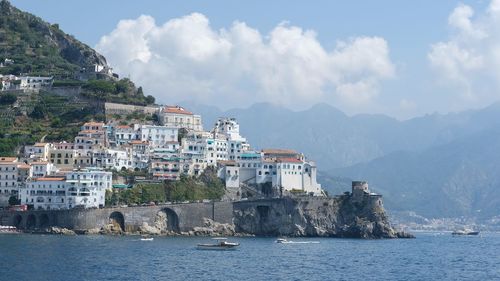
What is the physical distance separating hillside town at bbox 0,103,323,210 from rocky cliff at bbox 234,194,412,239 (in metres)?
5.77

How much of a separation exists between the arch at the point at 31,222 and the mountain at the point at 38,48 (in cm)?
4137

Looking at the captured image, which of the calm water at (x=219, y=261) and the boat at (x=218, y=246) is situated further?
the boat at (x=218, y=246)

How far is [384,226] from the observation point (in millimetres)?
115750

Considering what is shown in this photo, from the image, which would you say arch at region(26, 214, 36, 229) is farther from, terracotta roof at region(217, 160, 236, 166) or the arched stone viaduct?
terracotta roof at region(217, 160, 236, 166)

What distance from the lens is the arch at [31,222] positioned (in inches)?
4085

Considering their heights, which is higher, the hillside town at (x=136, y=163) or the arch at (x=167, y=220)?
the hillside town at (x=136, y=163)

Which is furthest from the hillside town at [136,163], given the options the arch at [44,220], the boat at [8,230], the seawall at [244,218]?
the boat at [8,230]

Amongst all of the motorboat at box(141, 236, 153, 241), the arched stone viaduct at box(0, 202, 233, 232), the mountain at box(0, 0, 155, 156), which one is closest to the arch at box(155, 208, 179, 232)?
the arched stone viaduct at box(0, 202, 233, 232)

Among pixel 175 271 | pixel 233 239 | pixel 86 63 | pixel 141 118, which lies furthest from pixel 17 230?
pixel 86 63

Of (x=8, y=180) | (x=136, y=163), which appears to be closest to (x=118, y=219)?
(x=136, y=163)

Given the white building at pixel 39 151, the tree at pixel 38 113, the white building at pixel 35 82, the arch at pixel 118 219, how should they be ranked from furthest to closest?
1. the white building at pixel 35 82
2. the tree at pixel 38 113
3. the white building at pixel 39 151
4. the arch at pixel 118 219

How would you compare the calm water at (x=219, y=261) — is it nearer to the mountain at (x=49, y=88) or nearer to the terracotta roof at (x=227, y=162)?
the terracotta roof at (x=227, y=162)

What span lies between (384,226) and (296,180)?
45.5ft

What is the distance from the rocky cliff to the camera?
111 metres
